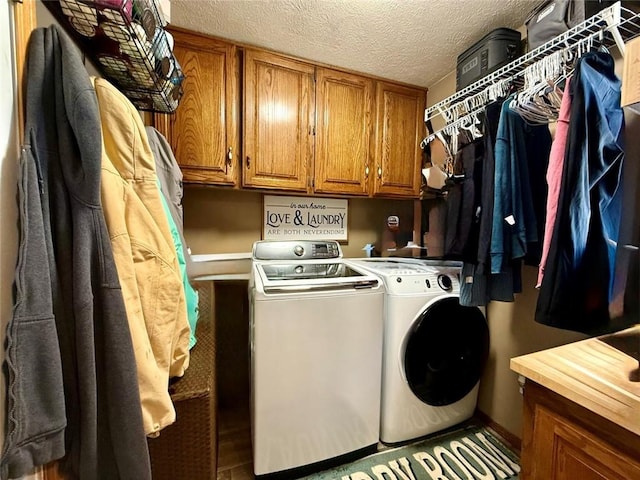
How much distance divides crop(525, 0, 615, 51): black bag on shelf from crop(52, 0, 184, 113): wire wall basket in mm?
1536

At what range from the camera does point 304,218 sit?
2.18 m

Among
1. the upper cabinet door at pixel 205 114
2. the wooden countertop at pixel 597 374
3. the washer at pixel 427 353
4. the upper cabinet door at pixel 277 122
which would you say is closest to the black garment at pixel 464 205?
the washer at pixel 427 353

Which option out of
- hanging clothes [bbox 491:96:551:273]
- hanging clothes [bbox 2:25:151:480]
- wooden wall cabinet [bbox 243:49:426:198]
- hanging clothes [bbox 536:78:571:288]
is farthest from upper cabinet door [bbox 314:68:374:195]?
hanging clothes [bbox 2:25:151:480]

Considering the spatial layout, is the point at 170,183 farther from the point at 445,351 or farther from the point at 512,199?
the point at 445,351

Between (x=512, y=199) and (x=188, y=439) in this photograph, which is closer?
(x=188, y=439)

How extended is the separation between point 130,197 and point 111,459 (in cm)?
65

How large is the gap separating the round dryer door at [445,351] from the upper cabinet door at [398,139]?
38.4 inches

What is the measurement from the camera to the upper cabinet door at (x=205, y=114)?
155 centimetres

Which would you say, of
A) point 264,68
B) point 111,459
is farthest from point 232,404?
point 264,68

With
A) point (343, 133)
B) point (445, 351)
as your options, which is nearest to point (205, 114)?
point (343, 133)

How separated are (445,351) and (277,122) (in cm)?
173

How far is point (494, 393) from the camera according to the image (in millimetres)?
1687

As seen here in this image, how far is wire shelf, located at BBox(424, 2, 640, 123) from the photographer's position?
35.4 inches

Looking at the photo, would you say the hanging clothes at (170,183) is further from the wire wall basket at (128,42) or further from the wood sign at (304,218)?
the wood sign at (304,218)
